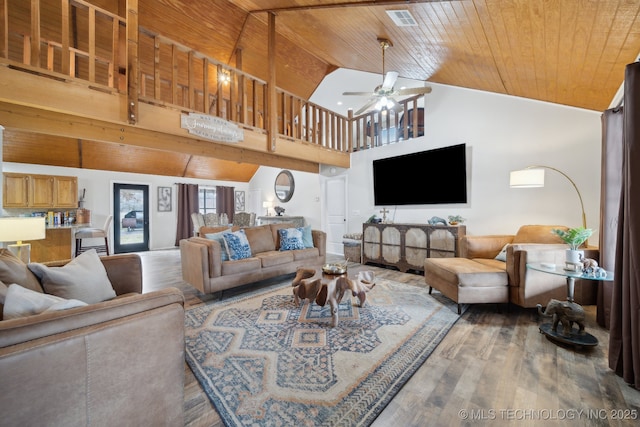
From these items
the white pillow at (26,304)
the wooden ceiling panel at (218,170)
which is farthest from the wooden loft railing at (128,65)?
the white pillow at (26,304)

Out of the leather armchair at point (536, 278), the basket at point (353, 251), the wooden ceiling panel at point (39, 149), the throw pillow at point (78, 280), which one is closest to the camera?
the throw pillow at point (78, 280)

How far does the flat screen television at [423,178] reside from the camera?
438cm

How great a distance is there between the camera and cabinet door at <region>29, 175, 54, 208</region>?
541 cm

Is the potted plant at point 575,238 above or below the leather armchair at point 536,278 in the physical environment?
above

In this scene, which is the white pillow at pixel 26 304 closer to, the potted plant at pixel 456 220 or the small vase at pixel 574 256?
the small vase at pixel 574 256

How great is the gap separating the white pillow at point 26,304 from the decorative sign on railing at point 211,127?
108 inches

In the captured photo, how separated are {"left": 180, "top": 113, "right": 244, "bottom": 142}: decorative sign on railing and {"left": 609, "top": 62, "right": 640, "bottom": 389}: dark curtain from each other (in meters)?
3.92

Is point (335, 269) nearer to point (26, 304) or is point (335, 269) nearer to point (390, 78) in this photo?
point (26, 304)

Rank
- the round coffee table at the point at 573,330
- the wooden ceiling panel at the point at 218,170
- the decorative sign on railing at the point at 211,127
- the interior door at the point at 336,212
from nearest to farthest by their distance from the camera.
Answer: the round coffee table at the point at 573,330, the decorative sign on railing at the point at 211,127, the interior door at the point at 336,212, the wooden ceiling panel at the point at 218,170

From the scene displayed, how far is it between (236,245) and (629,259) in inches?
147

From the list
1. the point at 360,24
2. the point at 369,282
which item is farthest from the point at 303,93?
Result: the point at 369,282

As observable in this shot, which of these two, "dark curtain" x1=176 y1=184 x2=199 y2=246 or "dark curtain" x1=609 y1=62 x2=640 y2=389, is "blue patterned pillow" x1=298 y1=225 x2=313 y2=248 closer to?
"dark curtain" x1=609 y1=62 x2=640 y2=389

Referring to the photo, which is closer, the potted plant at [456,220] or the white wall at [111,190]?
the potted plant at [456,220]

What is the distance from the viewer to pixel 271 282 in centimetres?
405
